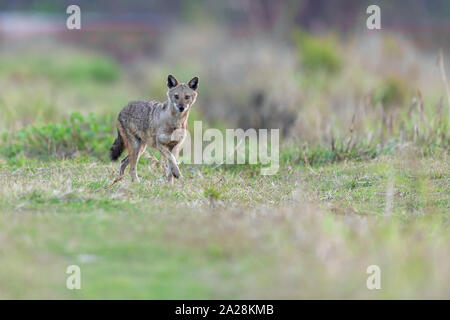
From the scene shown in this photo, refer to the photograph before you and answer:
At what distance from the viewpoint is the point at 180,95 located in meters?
9.83

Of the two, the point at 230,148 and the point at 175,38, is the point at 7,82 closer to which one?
the point at 175,38

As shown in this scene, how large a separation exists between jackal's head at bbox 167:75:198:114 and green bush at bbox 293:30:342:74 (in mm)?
10970

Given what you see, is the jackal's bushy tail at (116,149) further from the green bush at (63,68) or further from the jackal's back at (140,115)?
the green bush at (63,68)

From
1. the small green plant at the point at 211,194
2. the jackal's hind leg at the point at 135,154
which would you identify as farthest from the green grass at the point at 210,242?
the jackal's hind leg at the point at 135,154

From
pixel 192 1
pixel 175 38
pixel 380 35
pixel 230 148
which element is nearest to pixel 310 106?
pixel 230 148

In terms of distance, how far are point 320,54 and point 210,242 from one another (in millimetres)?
15157


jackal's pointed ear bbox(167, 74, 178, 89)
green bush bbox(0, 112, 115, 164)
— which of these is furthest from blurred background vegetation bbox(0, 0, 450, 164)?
jackal's pointed ear bbox(167, 74, 178, 89)

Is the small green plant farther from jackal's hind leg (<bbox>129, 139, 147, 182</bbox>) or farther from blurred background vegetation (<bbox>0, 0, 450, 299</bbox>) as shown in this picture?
jackal's hind leg (<bbox>129, 139, 147, 182</bbox>)

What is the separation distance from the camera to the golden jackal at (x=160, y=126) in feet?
32.1

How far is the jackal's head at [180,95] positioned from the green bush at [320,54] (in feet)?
36.0

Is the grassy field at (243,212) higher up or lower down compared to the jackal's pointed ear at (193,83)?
lower down

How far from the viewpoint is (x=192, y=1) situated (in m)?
43.6

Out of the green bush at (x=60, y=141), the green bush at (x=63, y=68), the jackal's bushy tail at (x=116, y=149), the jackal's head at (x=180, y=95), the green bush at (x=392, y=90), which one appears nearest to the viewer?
the jackal's head at (x=180, y=95)

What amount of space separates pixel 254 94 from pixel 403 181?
31.2ft
